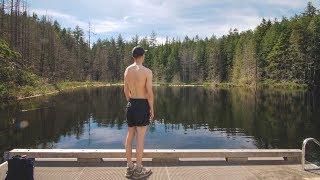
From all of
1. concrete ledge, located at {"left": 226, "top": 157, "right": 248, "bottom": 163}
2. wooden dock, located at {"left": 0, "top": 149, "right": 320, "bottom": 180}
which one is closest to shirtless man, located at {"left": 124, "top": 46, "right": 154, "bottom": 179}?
wooden dock, located at {"left": 0, "top": 149, "right": 320, "bottom": 180}

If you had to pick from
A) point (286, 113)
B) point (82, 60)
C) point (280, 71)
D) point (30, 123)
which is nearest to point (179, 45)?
point (82, 60)

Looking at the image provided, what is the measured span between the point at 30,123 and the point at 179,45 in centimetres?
12452

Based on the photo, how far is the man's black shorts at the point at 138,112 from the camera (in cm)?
735

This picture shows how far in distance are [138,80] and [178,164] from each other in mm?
2102

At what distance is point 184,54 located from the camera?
136 m

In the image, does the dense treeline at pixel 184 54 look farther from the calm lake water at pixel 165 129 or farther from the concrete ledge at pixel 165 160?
the concrete ledge at pixel 165 160

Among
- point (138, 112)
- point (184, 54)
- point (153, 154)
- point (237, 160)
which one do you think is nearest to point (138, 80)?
point (138, 112)

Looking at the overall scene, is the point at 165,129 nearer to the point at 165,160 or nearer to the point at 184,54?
the point at 165,160

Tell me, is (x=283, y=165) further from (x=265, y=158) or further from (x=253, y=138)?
(x=253, y=138)

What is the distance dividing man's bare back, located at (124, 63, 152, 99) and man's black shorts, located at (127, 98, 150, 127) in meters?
0.11

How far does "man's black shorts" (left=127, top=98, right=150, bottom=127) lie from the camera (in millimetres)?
7348

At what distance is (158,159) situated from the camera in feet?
27.5

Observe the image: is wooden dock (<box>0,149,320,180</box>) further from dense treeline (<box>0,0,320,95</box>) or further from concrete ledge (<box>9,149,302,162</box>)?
dense treeline (<box>0,0,320,95</box>)

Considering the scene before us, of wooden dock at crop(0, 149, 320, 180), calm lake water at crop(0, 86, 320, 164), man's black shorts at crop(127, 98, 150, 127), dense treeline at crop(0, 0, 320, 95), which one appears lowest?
calm lake water at crop(0, 86, 320, 164)
